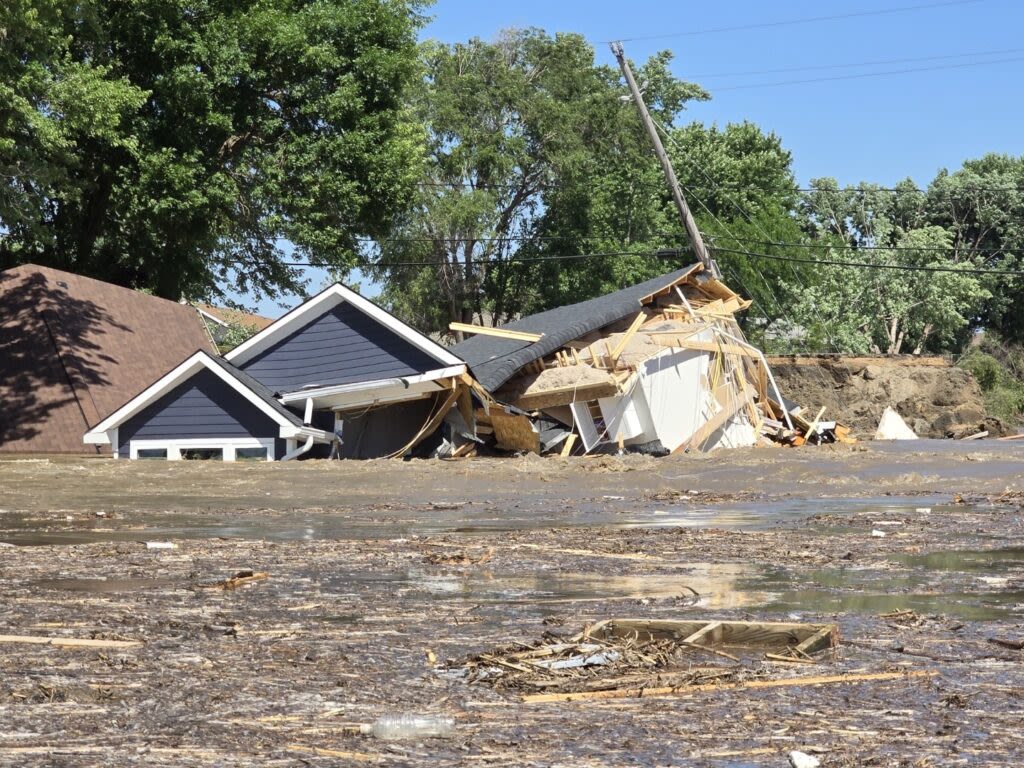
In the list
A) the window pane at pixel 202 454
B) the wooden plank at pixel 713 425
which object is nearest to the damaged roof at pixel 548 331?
the wooden plank at pixel 713 425

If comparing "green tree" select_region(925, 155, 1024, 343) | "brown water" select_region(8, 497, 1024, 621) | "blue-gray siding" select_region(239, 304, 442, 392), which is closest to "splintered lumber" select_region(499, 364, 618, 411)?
"blue-gray siding" select_region(239, 304, 442, 392)

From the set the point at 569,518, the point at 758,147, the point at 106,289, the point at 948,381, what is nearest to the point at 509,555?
the point at 569,518

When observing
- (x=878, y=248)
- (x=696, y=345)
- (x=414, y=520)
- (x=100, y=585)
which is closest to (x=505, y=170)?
(x=878, y=248)

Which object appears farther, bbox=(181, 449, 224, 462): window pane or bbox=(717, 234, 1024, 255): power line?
bbox=(717, 234, 1024, 255): power line

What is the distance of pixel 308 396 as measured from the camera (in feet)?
81.8

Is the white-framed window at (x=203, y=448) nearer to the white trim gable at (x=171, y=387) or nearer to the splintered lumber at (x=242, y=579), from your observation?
the white trim gable at (x=171, y=387)

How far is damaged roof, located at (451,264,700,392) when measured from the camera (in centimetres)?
2556

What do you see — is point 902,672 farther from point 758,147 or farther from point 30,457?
point 758,147

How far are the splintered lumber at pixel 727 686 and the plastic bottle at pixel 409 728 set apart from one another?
0.49 metres

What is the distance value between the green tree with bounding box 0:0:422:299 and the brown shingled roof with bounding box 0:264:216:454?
2929 millimetres

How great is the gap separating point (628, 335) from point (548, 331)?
183cm

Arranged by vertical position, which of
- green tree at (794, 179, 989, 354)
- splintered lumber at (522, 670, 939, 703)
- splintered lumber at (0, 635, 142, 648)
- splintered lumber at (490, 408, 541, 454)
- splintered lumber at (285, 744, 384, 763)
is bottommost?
splintered lumber at (522, 670, 939, 703)

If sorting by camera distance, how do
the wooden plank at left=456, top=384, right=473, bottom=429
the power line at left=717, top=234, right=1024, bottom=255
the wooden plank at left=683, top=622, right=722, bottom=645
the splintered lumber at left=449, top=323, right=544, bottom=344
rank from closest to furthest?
the wooden plank at left=683, top=622, right=722, bottom=645 → the wooden plank at left=456, top=384, right=473, bottom=429 → the splintered lumber at left=449, top=323, right=544, bottom=344 → the power line at left=717, top=234, right=1024, bottom=255

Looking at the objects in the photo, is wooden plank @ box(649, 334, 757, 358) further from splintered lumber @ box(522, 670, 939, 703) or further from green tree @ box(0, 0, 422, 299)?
splintered lumber @ box(522, 670, 939, 703)
